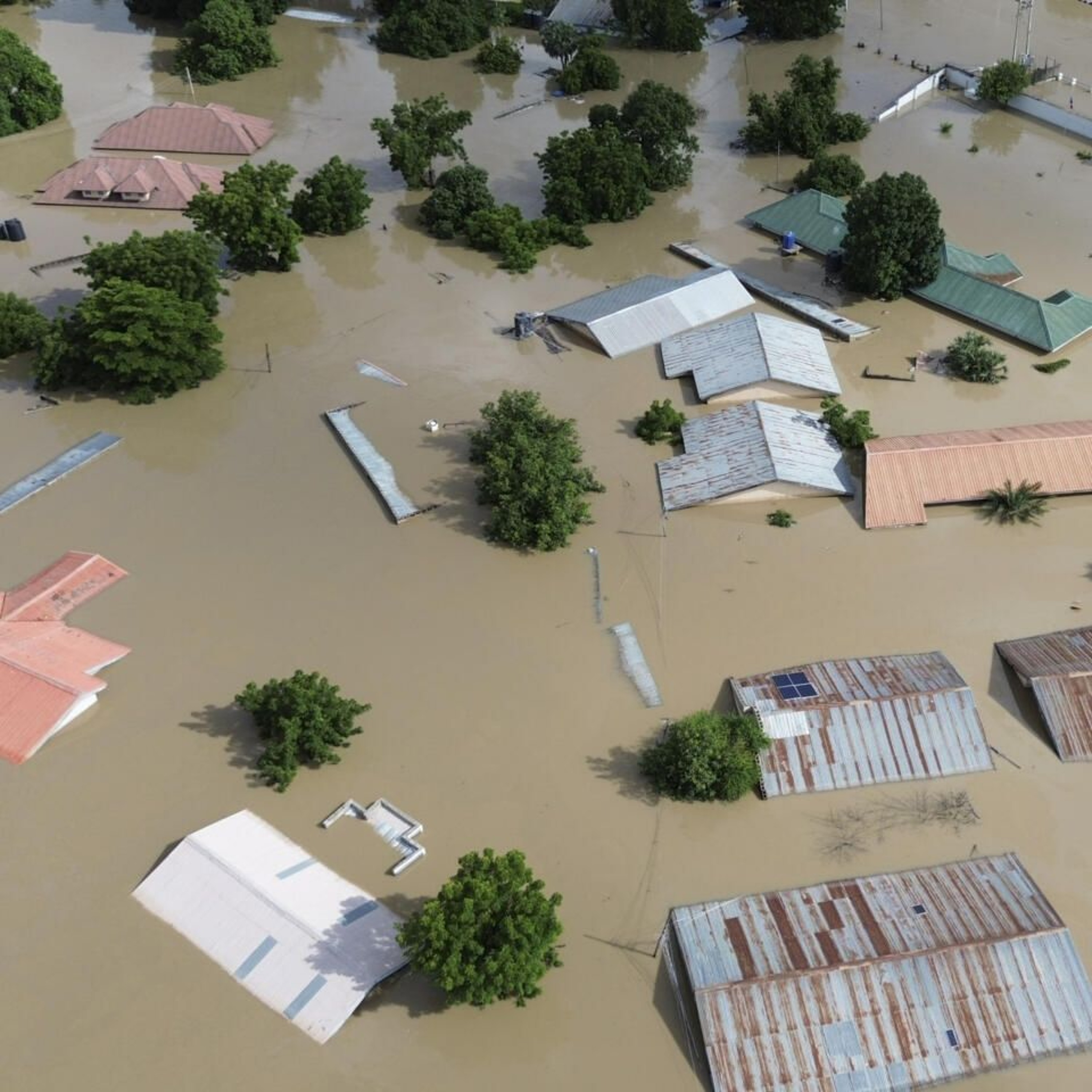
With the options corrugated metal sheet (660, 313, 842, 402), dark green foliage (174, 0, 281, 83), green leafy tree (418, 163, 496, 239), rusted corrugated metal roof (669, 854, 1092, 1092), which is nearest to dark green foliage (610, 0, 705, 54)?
dark green foliage (174, 0, 281, 83)

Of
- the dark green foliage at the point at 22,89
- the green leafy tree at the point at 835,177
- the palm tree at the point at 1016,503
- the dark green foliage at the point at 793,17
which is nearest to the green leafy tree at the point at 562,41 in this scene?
the dark green foliage at the point at 793,17

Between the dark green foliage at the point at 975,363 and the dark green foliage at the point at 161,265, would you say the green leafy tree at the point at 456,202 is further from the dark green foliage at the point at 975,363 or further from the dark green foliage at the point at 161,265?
the dark green foliage at the point at 975,363

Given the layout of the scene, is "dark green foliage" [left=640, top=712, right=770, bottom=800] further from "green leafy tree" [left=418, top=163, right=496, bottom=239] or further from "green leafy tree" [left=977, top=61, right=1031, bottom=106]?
"green leafy tree" [left=977, top=61, right=1031, bottom=106]

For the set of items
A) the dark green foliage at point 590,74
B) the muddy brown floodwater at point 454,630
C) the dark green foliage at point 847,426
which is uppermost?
the dark green foliage at point 590,74

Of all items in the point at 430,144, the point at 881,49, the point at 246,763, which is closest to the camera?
the point at 246,763

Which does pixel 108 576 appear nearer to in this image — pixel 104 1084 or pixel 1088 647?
pixel 104 1084

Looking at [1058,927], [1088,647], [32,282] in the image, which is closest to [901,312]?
[1088,647]
